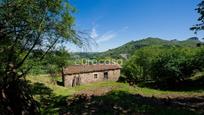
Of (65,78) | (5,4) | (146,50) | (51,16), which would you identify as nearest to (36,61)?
(51,16)

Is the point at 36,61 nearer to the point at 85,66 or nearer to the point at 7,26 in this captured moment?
the point at 7,26

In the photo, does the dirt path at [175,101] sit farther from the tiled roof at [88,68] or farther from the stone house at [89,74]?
the tiled roof at [88,68]

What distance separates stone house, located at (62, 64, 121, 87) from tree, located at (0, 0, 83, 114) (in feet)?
101

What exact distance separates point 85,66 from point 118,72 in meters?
8.37

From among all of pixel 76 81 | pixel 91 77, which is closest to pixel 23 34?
pixel 76 81

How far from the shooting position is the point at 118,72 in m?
60.0

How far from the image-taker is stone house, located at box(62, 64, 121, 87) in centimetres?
5175

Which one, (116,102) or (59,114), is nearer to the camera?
(59,114)

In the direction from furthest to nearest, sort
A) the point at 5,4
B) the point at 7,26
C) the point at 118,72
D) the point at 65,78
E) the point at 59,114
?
1. the point at 118,72
2. the point at 65,78
3. the point at 59,114
4. the point at 7,26
5. the point at 5,4

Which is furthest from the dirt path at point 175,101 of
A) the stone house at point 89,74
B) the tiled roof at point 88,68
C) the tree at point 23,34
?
the tiled roof at point 88,68

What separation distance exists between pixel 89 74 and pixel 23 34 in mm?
38091

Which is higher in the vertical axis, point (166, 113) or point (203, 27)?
point (203, 27)

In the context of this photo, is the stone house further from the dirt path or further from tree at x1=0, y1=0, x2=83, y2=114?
tree at x1=0, y1=0, x2=83, y2=114

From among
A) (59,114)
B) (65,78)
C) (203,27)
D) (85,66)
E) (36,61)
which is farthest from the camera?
(85,66)
